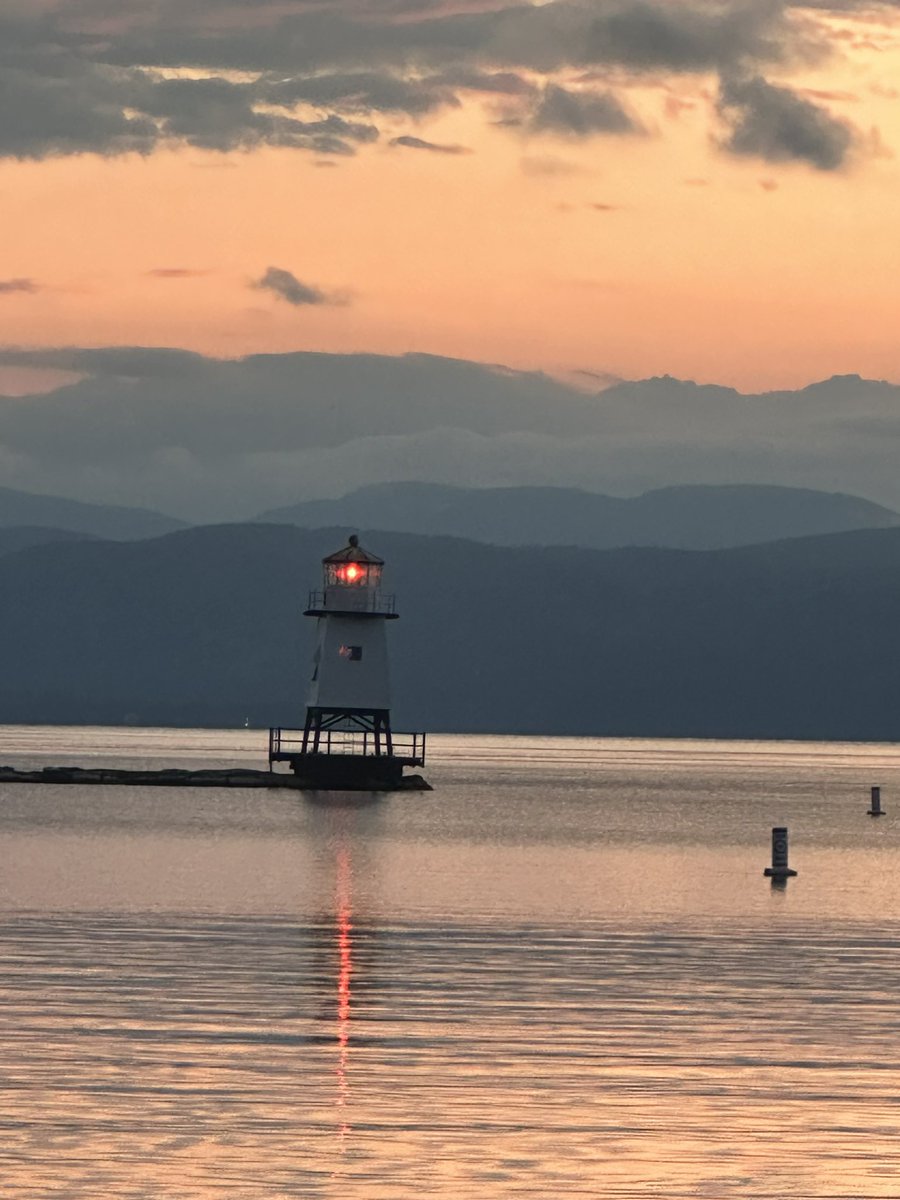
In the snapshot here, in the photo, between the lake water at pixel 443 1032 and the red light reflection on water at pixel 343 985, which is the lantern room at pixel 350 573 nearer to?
the lake water at pixel 443 1032

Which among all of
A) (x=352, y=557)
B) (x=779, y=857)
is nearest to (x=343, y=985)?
(x=779, y=857)

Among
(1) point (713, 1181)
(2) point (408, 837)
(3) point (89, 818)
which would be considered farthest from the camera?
(3) point (89, 818)

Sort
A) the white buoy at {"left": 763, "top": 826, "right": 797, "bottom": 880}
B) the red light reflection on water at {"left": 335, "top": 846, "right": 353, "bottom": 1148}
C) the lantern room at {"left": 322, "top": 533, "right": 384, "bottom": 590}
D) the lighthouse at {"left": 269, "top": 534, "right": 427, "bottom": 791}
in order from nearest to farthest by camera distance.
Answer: the red light reflection on water at {"left": 335, "top": 846, "right": 353, "bottom": 1148}, the white buoy at {"left": 763, "top": 826, "right": 797, "bottom": 880}, the lighthouse at {"left": 269, "top": 534, "right": 427, "bottom": 791}, the lantern room at {"left": 322, "top": 533, "right": 384, "bottom": 590}

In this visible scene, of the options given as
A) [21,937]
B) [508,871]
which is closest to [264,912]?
[21,937]

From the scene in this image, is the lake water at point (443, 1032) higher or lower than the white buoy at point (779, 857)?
lower

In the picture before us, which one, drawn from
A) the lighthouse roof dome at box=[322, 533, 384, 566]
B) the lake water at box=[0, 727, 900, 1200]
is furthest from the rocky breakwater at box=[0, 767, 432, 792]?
the lake water at box=[0, 727, 900, 1200]

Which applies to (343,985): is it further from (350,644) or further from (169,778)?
(169,778)

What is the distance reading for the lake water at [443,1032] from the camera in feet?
63.5

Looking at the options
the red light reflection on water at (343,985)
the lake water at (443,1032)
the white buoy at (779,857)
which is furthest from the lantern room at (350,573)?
the white buoy at (779,857)

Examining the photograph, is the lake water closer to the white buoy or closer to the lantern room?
the white buoy

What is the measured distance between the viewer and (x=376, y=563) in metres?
110

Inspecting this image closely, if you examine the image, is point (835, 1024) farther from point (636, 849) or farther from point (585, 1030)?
point (636, 849)

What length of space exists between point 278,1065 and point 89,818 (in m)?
78.1

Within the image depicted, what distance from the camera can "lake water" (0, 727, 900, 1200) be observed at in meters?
19.3
